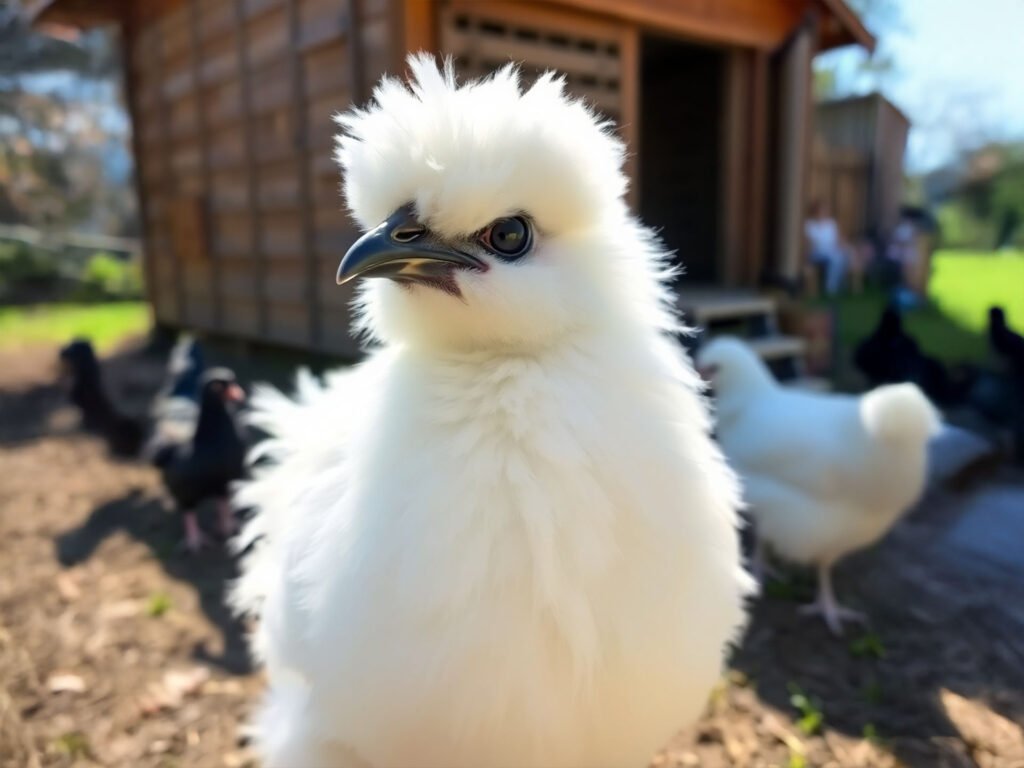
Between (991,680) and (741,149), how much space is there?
5587mm

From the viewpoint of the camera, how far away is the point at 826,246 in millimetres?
8070

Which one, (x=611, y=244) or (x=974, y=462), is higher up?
(x=611, y=244)

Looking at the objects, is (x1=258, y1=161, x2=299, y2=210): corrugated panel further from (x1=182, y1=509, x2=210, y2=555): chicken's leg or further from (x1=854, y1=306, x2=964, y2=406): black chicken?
(x1=854, y1=306, x2=964, y2=406): black chicken

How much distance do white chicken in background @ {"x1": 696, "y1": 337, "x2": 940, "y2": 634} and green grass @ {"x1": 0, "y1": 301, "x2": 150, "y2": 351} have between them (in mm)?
8189

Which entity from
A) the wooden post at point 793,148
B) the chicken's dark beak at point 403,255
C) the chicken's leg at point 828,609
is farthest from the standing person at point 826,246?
the chicken's dark beak at point 403,255

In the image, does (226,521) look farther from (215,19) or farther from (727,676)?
(215,19)

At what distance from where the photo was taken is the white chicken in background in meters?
2.99

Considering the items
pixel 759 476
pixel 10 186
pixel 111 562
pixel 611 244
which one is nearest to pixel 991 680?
pixel 759 476

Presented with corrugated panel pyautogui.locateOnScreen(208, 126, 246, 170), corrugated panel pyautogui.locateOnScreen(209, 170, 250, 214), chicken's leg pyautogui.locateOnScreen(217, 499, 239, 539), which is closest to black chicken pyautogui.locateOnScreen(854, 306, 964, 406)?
chicken's leg pyautogui.locateOnScreen(217, 499, 239, 539)

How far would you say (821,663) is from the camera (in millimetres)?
2867

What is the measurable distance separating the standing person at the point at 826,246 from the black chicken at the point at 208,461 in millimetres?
5902

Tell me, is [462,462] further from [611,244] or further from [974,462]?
[974,462]

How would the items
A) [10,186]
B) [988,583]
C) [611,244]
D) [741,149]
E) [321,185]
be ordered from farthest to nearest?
1. [10,186]
2. [741,149]
3. [321,185]
4. [988,583]
5. [611,244]

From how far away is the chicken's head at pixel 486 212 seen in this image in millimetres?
1352
